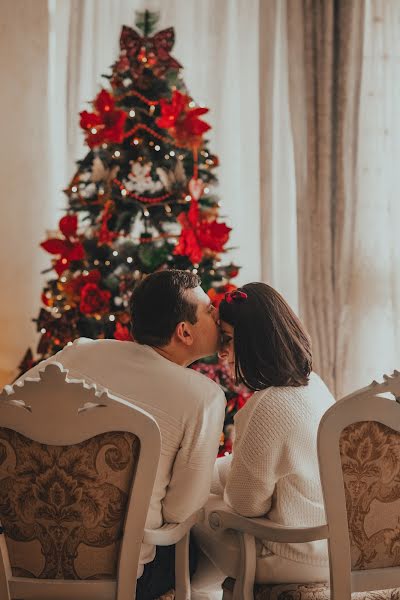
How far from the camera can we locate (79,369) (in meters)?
2.14

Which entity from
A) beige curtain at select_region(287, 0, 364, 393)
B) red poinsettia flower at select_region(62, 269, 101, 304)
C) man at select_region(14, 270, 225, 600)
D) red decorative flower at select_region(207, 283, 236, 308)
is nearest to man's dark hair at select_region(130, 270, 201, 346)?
man at select_region(14, 270, 225, 600)

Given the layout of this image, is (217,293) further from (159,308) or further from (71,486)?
(71,486)

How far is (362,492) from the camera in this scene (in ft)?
6.15

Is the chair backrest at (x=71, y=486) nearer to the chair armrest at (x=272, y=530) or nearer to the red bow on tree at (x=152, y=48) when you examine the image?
the chair armrest at (x=272, y=530)

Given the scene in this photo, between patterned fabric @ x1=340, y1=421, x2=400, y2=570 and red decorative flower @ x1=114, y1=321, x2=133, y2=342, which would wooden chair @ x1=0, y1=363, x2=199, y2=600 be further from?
red decorative flower @ x1=114, y1=321, x2=133, y2=342

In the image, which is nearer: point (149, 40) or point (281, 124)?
point (149, 40)

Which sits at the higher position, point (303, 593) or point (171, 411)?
point (171, 411)

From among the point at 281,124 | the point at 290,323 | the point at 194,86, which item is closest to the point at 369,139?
the point at 281,124

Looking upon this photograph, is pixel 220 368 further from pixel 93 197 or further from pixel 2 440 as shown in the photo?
pixel 2 440

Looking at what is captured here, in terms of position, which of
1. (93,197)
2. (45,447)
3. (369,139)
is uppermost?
(369,139)

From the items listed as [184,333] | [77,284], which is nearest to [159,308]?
[184,333]

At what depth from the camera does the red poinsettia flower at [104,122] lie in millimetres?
4051

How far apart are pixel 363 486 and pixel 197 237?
2226 mm

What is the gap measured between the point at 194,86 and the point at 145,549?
3.73m
